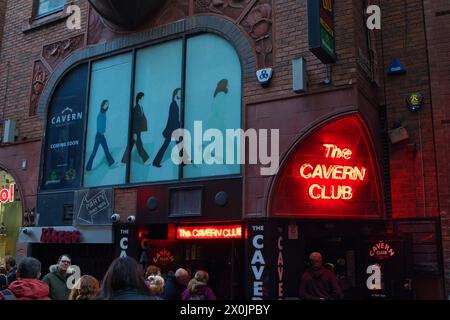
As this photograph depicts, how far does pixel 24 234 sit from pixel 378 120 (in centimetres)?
892

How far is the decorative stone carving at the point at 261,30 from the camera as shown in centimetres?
950

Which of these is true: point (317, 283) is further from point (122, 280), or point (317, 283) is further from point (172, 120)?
point (122, 280)

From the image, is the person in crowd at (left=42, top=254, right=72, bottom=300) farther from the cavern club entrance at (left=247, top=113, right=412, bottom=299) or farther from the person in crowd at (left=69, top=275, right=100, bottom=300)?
the cavern club entrance at (left=247, top=113, right=412, bottom=299)

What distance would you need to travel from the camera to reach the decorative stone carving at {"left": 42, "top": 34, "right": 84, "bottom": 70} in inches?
495

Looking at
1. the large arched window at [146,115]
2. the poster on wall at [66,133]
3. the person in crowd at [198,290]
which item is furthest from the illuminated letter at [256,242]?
the poster on wall at [66,133]

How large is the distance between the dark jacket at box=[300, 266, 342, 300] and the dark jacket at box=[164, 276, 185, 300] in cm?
226

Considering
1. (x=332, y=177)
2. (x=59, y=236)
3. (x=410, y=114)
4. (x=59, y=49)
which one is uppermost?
(x=59, y=49)

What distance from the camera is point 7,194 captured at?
13.6 m

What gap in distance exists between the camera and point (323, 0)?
329 inches

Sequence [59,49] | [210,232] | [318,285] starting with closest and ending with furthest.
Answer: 1. [318,285]
2. [210,232]
3. [59,49]

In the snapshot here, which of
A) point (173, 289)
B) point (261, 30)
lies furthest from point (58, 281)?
point (261, 30)

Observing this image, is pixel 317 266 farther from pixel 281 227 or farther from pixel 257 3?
pixel 257 3

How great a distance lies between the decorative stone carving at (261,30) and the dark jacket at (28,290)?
254 inches

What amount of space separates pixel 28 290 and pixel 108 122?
7810 mm
